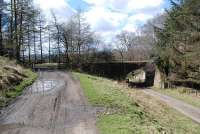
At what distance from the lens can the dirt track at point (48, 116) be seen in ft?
44.4

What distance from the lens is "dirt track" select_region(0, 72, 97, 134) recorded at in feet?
44.4

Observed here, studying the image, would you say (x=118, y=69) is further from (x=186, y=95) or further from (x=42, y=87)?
(x=42, y=87)

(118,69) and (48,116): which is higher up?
(118,69)

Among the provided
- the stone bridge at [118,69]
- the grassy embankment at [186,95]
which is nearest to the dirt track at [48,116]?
the grassy embankment at [186,95]

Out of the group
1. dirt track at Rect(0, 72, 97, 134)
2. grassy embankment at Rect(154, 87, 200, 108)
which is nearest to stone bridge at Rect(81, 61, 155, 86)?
grassy embankment at Rect(154, 87, 200, 108)

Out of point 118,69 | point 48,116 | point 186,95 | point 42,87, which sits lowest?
point 186,95

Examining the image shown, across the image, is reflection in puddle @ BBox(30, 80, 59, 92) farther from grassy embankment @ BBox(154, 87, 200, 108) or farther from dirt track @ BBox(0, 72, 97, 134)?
grassy embankment @ BBox(154, 87, 200, 108)

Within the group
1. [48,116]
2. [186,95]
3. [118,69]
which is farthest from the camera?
[118,69]

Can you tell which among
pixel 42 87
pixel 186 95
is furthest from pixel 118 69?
pixel 42 87

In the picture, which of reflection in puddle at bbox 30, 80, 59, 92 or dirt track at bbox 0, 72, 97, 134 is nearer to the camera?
dirt track at bbox 0, 72, 97, 134

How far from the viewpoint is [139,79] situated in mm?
73375

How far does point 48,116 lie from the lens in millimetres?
15914

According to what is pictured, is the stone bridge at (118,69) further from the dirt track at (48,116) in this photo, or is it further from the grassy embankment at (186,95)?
the dirt track at (48,116)

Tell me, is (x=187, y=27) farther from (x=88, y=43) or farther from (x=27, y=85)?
(x=88, y=43)
